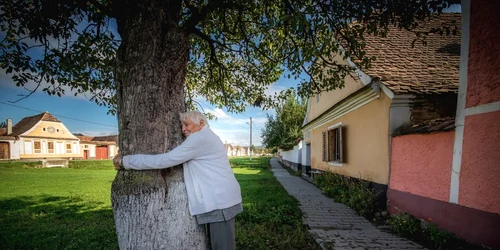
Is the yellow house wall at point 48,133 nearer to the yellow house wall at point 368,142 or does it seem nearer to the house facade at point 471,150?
the yellow house wall at point 368,142

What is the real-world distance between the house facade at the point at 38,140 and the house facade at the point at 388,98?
41552 mm

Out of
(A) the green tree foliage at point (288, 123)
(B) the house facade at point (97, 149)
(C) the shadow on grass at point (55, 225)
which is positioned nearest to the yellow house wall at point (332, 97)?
(C) the shadow on grass at point (55, 225)

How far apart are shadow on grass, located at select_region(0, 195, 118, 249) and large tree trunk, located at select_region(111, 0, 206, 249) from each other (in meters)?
2.27

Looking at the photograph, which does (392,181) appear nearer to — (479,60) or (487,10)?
(479,60)

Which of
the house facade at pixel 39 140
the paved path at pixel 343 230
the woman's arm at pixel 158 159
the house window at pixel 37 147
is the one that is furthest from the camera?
the house window at pixel 37 147

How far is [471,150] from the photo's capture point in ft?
10.9

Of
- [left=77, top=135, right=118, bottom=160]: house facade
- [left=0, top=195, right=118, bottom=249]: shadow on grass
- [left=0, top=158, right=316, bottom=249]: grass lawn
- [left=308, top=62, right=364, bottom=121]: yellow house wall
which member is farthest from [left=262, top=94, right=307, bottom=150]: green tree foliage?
[left=77, top=135, right=118, bottom=160]: house facade

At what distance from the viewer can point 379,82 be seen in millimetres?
5570

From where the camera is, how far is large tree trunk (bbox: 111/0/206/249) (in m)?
2.02

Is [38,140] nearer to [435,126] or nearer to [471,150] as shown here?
[435,126]

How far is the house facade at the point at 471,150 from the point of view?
304 cm

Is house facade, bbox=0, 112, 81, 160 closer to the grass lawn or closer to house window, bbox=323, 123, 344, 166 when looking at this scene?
the grass lawn

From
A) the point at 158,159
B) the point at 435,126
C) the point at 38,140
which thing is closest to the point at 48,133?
the point at 38,140

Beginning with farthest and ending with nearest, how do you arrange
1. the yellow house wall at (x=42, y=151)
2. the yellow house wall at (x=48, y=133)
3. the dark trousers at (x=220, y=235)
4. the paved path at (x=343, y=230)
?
the yellow house wall at (x=48, y=133), the yellow house wall at (x=42, y=151), the paved path at (x=343, y=230), the dark trousers at (x=220, y=235)
